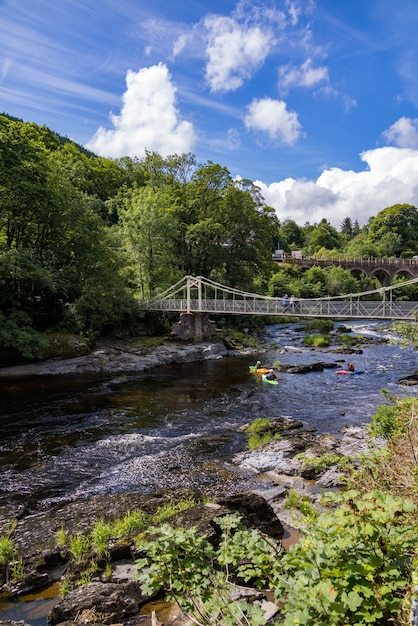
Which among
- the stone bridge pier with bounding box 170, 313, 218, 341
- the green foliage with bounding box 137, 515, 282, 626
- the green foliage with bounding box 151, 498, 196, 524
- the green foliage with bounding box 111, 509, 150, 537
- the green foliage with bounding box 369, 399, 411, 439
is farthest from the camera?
the stone bridge pier with bounding box 170, 313, 218, 341

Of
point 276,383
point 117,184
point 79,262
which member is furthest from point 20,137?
point 117,184

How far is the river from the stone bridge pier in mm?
3060

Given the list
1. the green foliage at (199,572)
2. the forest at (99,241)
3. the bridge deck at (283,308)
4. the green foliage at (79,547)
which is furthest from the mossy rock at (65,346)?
the green foliage at (199,572)

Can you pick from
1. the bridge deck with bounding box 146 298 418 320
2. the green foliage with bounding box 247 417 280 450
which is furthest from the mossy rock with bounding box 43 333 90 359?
the green foliage with bounding box 247 417 280 450

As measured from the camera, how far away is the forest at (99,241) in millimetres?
16453

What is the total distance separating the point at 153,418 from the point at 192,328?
11.7 metres

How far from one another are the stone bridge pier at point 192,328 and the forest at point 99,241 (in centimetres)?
230

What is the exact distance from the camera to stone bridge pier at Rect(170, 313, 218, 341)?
22.5m

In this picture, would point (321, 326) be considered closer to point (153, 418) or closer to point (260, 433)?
point (153, 418)

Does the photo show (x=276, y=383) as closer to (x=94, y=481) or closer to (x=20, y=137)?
(x=94, y=481)

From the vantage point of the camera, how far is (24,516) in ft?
20.0

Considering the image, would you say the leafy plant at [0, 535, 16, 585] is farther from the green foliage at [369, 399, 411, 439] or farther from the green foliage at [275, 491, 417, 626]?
the green foliage at [369, 399, 411, 439]

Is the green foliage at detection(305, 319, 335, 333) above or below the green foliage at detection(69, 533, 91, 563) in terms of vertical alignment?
above

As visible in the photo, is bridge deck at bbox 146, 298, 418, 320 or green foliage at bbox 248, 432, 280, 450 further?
bridge deck at bbox 146, 298, 418, 320
